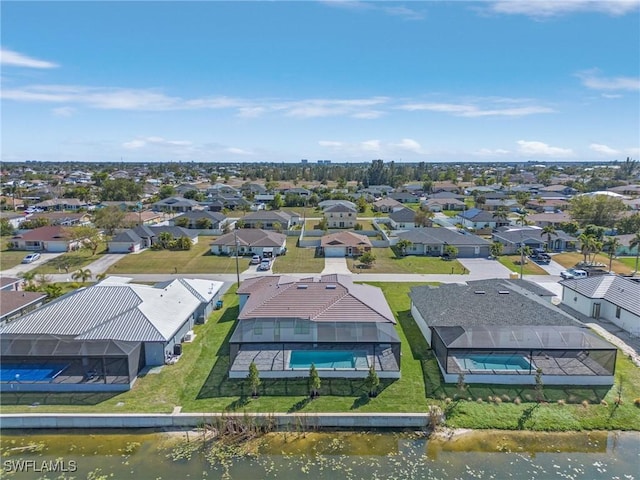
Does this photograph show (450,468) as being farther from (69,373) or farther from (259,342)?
(69,373)

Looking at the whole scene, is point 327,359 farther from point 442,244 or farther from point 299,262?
point 442,244

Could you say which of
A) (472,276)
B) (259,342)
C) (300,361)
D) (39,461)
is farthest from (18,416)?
(472,276)

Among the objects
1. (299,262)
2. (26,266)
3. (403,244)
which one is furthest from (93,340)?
(403,244)

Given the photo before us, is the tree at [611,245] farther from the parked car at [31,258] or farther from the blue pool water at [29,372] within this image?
the parked car at [31,258]

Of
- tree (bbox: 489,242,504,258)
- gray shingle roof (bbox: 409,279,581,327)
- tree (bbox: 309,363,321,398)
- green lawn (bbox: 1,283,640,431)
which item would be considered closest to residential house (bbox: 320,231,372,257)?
tree (bbox: 489,242,504,258)

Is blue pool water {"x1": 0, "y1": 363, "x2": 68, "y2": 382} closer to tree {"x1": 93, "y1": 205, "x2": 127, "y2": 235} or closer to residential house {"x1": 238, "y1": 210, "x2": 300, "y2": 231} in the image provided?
tree {"x1": 93, "y1": 205, "x2": 127, "y2": 235}

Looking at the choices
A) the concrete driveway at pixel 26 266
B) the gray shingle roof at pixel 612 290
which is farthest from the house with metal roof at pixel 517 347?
the concrete driveway at pixel 26 266
